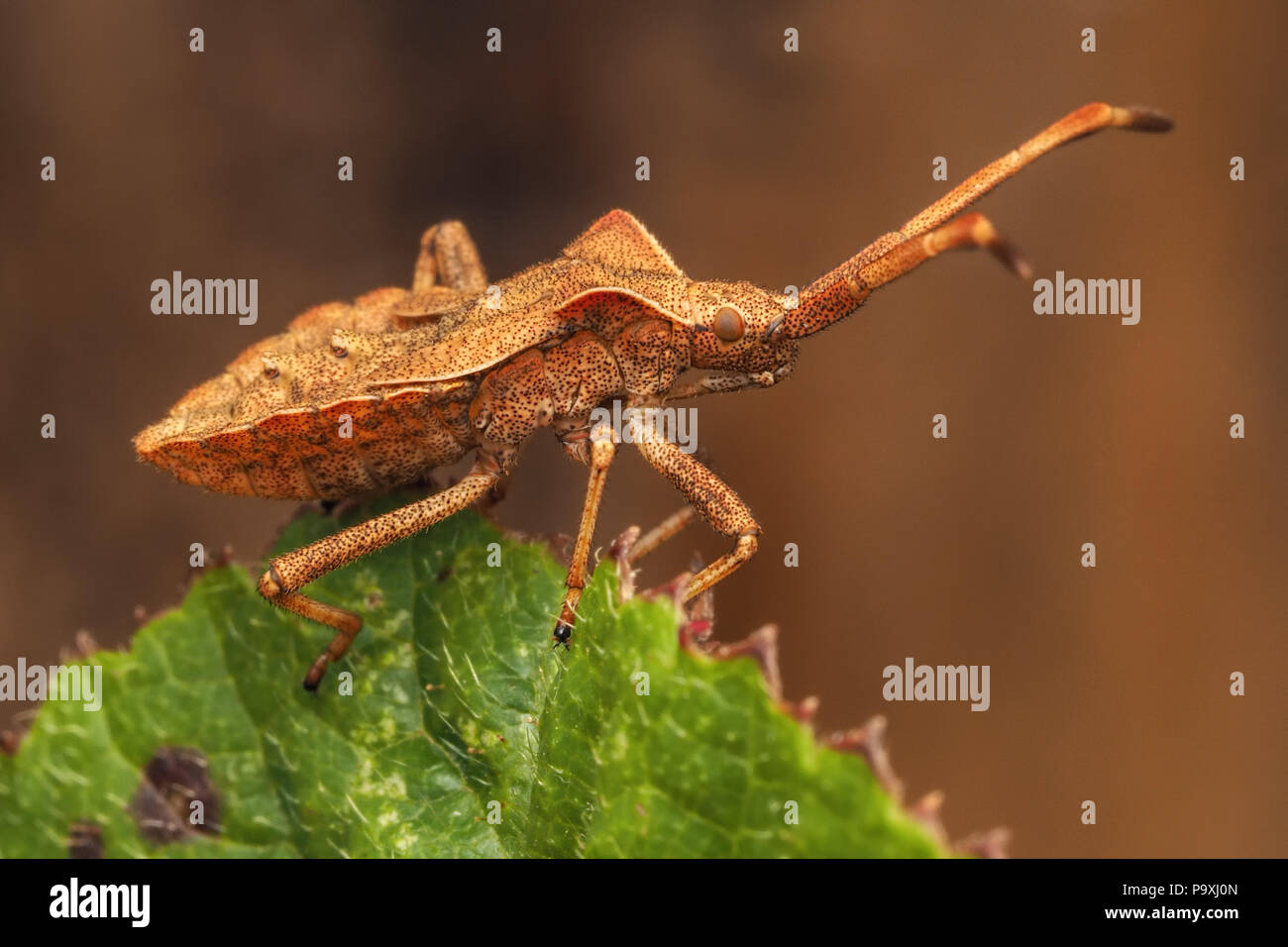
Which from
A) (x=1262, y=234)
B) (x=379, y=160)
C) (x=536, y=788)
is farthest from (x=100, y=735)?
(x=1262, y=234)

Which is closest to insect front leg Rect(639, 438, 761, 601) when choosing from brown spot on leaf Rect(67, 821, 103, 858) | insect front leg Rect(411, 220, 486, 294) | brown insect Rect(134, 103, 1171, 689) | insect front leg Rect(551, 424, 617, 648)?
brown insect Rect(134, 103, 1171, 689)

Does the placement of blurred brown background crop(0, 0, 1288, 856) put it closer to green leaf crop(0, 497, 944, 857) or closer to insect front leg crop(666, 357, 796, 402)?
insect front leg crop(666, 357, 796, 402)

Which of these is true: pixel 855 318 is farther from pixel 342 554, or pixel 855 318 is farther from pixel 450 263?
pixel 342 554

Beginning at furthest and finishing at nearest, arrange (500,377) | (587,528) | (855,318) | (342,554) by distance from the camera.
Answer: (855,318) < (500,377) < (342,554) < (587,528)

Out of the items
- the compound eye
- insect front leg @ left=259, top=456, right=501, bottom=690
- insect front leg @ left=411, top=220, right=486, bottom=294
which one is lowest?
insect front leg @ left=259, top=456, right=501, bottom=690

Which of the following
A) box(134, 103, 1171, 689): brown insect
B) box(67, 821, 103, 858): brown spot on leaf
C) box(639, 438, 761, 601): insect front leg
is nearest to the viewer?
box(67, 821, 103, 858): brown spot on leaf

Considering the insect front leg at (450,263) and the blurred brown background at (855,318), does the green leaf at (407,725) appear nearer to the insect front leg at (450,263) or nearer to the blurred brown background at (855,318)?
the insect front leg at (450,263)

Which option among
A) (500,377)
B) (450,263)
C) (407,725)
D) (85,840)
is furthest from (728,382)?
(85,840)
